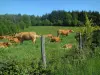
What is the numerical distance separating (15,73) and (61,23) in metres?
102

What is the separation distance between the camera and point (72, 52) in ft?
46.0

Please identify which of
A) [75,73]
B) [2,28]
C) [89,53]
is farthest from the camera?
[2,28]

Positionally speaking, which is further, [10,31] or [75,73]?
[10,31]

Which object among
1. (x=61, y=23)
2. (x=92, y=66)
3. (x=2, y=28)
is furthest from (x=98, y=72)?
(x=61, y=23)

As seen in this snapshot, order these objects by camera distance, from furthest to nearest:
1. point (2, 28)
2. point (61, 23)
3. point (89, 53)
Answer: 1. point (61, 23)
2. point (2, 28)
3. point (89, 53)

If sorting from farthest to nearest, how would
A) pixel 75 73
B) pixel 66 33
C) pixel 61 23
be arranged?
pixel 61 23
pixel 66 33
pixel 75 73

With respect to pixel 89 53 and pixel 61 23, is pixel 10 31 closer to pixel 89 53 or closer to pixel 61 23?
pixel 61 23

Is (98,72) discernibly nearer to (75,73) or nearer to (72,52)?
(75,73)

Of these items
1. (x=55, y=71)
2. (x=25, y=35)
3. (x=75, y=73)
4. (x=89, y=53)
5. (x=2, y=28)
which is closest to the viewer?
(x=75, y=73)

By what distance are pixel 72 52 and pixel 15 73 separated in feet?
16.1

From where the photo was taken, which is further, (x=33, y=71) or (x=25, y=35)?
(x=25, y=35)

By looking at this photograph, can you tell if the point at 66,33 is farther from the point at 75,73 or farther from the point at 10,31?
the point at 75,73

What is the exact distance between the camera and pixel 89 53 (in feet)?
44.2

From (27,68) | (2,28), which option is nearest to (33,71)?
(27,68)
